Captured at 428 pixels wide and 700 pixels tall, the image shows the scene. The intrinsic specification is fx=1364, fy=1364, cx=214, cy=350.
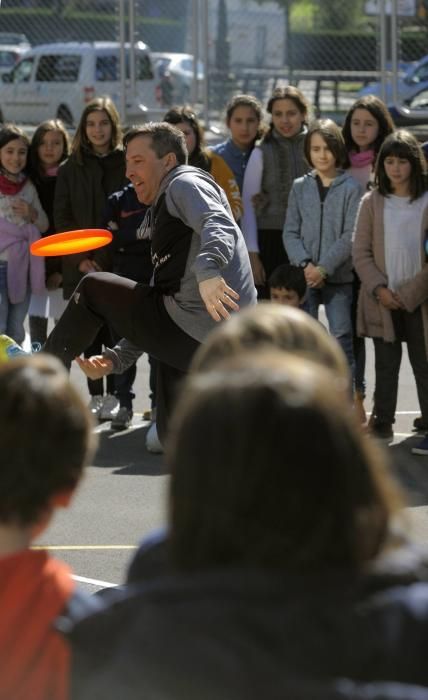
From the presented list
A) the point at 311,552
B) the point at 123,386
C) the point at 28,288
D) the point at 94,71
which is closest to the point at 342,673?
the point at 311,552

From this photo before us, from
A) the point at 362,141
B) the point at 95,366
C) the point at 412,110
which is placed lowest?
the point at 95,366

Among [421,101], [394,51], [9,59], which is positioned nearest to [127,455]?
[421,101]

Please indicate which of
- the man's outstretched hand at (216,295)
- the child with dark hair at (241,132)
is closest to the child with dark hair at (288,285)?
the child with dark hair at (241,132)

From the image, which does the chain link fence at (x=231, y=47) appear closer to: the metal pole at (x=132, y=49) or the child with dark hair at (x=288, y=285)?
the metal pole at (x=132, y=49)

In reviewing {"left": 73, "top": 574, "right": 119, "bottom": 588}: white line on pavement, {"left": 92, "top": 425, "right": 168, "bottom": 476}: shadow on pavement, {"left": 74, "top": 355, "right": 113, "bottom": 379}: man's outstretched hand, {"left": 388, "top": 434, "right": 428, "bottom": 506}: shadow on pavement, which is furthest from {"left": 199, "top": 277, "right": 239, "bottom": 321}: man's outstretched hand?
{"left": 92, "top": 425, "right": 168, "bottom": 476}: shadow on pavement

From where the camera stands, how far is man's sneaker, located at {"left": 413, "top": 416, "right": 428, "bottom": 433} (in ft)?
28.4

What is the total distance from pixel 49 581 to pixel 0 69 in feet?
35.7

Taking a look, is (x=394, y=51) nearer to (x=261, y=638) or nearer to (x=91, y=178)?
(x=91, y=178)

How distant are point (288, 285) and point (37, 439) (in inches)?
243

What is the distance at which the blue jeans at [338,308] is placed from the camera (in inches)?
340

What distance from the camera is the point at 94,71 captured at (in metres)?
11.7

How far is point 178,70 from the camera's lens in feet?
37.4

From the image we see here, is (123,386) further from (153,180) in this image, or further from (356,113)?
(153,180)

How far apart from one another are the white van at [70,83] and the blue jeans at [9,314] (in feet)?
7.79
